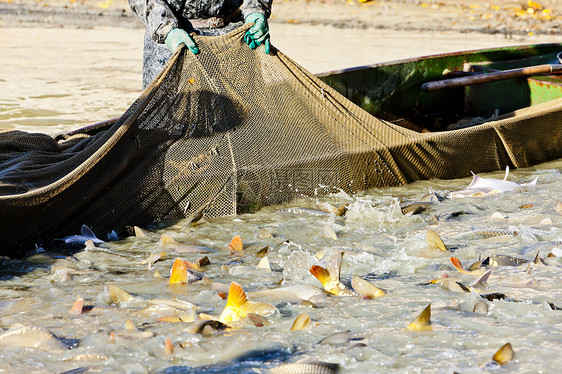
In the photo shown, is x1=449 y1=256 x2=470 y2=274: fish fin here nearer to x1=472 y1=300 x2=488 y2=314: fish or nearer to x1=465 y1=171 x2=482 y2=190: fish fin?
x1=472 y1=300 x2=488 y2=314: fish

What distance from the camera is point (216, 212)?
179 inches

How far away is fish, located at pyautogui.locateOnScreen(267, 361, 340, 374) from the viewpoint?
2529 millimetres

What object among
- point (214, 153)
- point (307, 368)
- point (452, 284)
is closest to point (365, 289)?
point (452, 284)

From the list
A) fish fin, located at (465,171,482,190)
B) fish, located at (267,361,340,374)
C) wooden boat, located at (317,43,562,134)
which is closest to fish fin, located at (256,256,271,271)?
fish, located at (267,361,340,374)

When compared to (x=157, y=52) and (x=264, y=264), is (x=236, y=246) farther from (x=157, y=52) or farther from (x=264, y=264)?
(x=157, y=52)

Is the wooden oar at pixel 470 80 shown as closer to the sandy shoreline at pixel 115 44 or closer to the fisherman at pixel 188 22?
the fisherman at pixel 188 22

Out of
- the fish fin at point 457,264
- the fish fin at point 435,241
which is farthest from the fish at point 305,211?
the fish fin at point 457,264

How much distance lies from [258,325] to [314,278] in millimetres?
586

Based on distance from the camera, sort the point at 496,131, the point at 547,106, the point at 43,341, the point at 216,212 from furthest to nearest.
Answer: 1. the point at 547,106
2. the point at 496,131
3. the point at 216,212
4. the point at 43,341

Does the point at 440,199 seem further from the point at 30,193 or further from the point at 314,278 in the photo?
the point at 30,193

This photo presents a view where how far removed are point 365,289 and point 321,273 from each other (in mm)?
227

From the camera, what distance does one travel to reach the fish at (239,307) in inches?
117

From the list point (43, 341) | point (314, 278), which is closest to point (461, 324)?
point (314, 278)

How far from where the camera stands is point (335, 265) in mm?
3330
